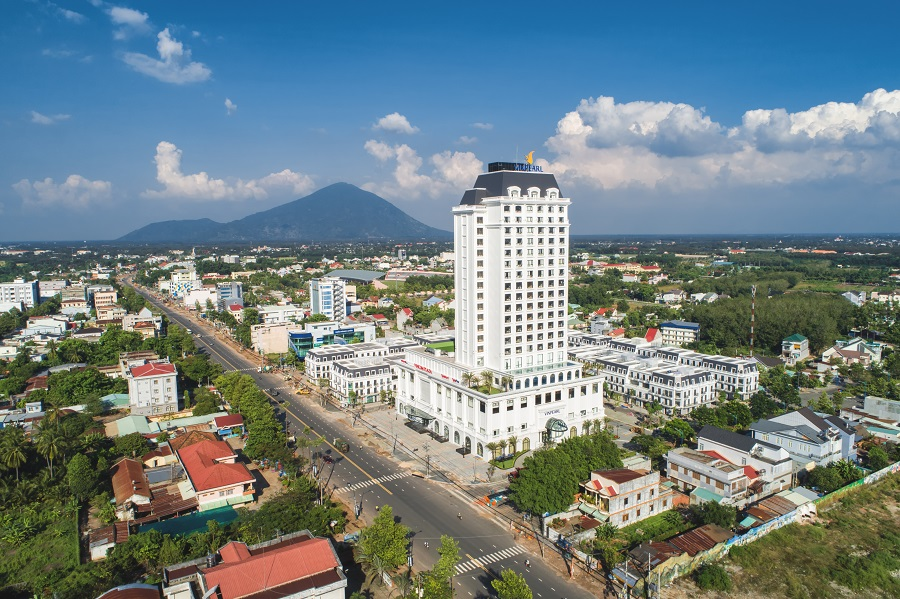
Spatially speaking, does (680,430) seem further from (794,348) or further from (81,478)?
(81,478)

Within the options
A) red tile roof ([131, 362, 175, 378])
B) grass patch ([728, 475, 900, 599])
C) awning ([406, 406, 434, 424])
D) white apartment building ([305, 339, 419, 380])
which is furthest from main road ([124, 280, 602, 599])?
red tile roof ([131, 362, 175, 378])

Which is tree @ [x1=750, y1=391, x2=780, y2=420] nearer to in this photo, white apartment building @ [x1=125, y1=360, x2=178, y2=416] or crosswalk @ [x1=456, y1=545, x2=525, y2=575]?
crosswalk @ [x1=456, y1=545, x2=525, y2=575]

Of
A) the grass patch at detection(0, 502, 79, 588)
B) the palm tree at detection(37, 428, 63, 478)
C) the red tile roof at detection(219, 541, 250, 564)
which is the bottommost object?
the grass patch at detection(0, 502, 79, 588)

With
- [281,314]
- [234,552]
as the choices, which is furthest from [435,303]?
[234,552]

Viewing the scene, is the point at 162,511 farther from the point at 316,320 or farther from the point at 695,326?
the point at 695,326

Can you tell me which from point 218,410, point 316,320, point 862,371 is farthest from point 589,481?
point 316,320

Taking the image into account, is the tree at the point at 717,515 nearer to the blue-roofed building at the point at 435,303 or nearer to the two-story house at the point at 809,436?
the two-story house at the point at 809,436
